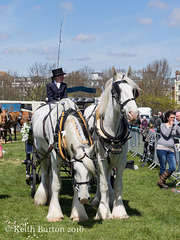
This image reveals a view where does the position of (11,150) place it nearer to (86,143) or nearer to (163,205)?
(163,205)

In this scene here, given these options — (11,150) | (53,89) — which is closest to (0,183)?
(53,89)

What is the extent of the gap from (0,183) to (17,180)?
61 cm


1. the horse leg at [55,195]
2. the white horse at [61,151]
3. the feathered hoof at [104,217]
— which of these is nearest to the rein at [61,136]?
the white horse at [61,151]

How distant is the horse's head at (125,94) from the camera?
5660 millimetres

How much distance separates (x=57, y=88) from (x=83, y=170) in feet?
10.1

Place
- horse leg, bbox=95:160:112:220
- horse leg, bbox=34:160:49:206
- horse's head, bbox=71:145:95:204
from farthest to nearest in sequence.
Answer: horse leg, bbox=34:160:49:206 → horse leg, bbox=95:160:112:220 → horse's head, bbox=71:145:95:204

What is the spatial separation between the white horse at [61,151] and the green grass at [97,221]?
0.24 m

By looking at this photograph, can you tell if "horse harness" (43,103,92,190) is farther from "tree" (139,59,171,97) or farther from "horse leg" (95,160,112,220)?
"tree" (139,59,171,97)

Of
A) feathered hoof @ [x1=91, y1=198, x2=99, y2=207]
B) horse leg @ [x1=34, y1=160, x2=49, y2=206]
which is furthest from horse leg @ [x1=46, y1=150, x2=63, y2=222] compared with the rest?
feathered hoof @ [x1=91, y1=198, x2=99, y2=207]

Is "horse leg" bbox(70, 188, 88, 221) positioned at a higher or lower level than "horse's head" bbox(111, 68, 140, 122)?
lower

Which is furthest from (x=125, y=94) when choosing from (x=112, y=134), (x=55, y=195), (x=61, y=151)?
(x=55, y=195)

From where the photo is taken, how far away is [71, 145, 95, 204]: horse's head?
558 cm

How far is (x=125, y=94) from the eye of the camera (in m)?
5.87

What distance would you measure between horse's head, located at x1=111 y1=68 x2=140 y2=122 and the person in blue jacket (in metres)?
2.31
